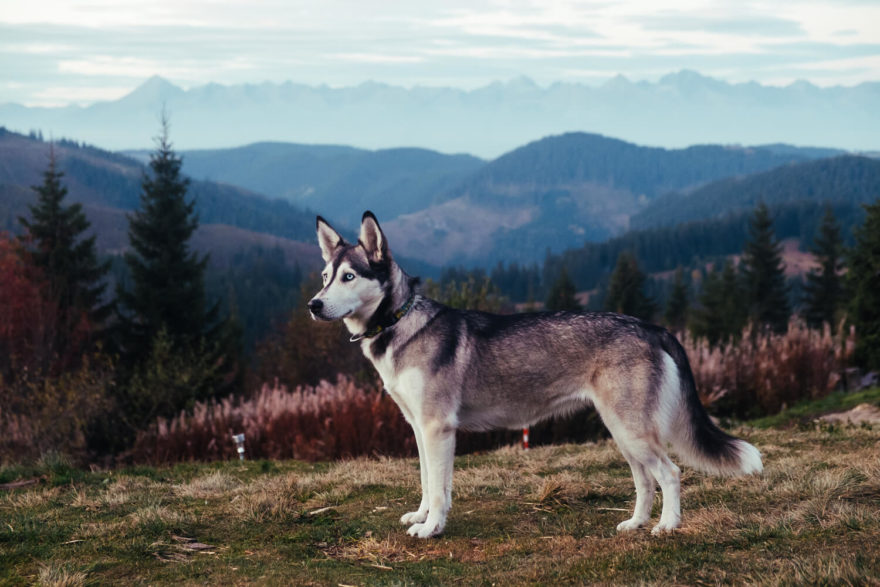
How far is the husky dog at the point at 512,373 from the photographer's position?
6.95 m

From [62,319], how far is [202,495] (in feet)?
172

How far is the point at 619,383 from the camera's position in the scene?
6.93m

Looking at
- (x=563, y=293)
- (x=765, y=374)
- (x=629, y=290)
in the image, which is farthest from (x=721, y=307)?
(x=765, y=374)

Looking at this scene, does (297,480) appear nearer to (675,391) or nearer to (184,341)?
(675,391)

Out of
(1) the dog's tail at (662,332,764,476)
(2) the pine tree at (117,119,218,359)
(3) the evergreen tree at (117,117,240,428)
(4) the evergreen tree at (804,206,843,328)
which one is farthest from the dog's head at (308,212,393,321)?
(4) the evergreen tree at (804,206,843,328)

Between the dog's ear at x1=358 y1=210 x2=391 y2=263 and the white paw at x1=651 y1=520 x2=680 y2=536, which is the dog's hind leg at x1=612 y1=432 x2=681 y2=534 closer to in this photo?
the white paw at x1=651 y1=520 x2=680 y2=536

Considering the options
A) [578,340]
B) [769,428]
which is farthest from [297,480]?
[769,428]

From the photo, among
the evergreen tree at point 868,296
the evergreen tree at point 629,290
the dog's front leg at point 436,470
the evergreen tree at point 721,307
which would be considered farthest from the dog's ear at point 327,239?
the evergreen tree at point 629,290

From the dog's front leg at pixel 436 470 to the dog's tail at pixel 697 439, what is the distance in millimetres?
2069

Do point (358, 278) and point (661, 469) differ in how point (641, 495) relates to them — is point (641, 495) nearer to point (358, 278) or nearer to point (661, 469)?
point (661, 469)

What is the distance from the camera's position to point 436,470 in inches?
282

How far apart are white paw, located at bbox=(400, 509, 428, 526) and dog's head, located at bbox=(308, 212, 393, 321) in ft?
6.53

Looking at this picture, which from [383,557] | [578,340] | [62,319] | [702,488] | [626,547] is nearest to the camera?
[626,547]

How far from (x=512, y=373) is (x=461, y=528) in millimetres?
1580
